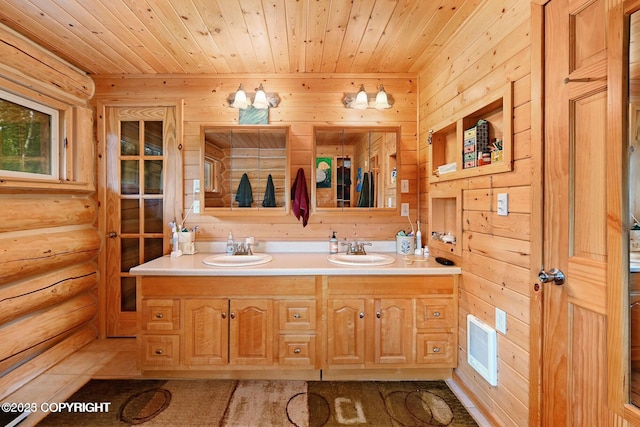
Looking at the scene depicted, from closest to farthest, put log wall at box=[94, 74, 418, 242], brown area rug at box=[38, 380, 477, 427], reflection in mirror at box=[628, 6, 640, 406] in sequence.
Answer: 1. reflection in mirror at box=[628, 6, 640, 406]
2. brown area rug at box=[38, 380, 477, 427]
3. log wall at box=[94, 74, 418, 242]

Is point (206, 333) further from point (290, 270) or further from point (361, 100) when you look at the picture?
point (361, 100)

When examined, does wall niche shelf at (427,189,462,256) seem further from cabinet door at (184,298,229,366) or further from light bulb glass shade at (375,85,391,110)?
cabinet door at (184,298,229,366)

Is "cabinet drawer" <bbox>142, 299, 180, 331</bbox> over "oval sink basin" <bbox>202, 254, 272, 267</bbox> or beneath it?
beneath

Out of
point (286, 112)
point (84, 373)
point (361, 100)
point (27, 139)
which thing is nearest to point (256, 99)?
point (286, 112)

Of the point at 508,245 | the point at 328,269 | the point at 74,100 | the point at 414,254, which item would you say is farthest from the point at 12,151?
the point at 508,245

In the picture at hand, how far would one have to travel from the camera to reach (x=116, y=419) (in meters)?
1.71

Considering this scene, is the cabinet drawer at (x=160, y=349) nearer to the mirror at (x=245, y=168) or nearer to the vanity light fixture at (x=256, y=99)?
the mirror at (x=245, y=168)

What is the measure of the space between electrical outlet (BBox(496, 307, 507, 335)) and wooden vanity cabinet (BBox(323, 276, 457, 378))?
41 cm

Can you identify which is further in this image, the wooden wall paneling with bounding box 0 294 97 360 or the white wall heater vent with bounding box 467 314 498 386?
the wooden wall paneling with bounding box 0 294 97 360

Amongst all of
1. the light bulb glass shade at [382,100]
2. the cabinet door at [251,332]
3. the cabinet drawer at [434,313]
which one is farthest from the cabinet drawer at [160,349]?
the light bulb glass shade at [382,100]

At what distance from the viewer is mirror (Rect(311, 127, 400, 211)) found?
245 cm

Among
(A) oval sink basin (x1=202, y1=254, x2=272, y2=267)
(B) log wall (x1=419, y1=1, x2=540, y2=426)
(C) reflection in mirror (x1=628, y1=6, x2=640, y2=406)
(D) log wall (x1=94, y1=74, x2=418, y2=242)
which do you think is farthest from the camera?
(D) log wall (x1=94, y1=74, x2=418, y2=242)

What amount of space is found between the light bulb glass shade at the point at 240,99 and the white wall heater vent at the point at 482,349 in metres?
2.32

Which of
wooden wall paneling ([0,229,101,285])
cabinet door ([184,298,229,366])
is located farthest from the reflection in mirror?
wooden wall paneling ([0,229,101,285])
